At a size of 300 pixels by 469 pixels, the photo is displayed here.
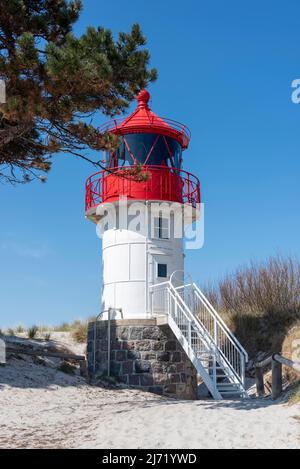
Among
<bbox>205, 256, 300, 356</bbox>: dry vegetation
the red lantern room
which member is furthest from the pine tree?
<bbox>205, 256, 300, 356</bbox>: dry vegetation

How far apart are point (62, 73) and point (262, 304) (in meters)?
15.8

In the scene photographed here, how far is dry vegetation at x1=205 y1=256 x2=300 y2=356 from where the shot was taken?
2108 cm

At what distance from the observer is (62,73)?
1041 centimetres

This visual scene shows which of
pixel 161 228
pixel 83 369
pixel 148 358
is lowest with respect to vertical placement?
pixel 83 369

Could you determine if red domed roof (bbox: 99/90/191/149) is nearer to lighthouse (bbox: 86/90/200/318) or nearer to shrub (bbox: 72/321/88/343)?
lighthouse (bbox: 86/90/200/318)

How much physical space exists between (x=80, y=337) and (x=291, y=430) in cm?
1601

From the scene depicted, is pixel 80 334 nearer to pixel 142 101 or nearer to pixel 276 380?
pixel 142 101

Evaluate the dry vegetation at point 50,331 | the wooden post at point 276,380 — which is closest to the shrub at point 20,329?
the dry vegetation at point 50,331

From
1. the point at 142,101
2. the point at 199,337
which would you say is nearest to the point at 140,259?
the point at 199,337

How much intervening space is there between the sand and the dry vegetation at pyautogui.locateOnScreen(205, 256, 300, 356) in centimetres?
805

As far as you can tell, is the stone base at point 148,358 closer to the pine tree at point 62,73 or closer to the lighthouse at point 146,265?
the lighthouse at point 146,265

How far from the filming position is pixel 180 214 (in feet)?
59.7
